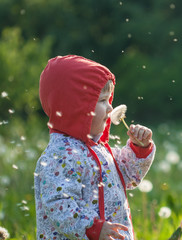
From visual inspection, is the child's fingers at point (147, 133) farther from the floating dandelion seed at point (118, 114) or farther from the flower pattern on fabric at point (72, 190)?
the flower pattern on fabric at point (72, 190)

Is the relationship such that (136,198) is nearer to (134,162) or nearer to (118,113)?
(134,162)

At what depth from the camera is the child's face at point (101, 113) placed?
1.91 meters

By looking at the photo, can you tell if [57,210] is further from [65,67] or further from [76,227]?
[65,67]

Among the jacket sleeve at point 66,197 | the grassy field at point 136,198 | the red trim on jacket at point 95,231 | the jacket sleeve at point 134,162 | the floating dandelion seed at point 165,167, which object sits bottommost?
the floating dandelion seed at point 165,167

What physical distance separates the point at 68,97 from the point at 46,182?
1.17ft

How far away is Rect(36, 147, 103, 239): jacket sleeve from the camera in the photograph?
5.47 feet

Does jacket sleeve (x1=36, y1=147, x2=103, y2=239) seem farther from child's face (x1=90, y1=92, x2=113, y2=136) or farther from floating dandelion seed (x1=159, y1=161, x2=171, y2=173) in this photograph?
floating dandelion seed (x1=159, y1=161, x2=171, y2=173)

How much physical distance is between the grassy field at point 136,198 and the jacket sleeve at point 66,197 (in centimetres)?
25

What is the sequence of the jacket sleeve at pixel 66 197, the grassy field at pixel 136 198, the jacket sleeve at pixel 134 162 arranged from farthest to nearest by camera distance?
1. the grassy field at pixel 136 198
2. the jacket sleeve at pixel 134 162
3. the jacket sleeve at pixel 66 197

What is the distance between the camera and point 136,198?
163 inches

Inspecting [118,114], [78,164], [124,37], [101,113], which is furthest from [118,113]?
[124,37]

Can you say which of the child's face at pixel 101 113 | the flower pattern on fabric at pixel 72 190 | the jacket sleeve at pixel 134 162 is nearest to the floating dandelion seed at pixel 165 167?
the jacket sleeve at pixel 134 162

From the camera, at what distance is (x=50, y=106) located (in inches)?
74.9

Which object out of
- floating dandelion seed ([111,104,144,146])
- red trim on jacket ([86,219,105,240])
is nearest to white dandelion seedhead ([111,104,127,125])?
floating dandelion seed ([111,104,144,146])
